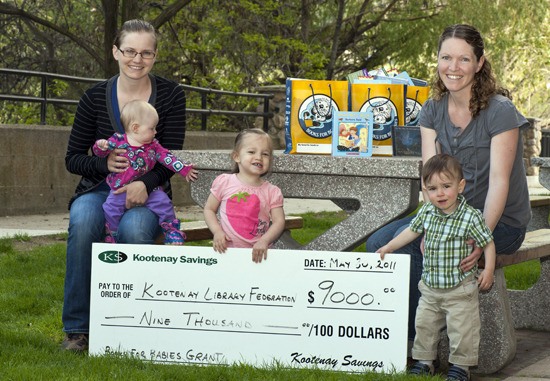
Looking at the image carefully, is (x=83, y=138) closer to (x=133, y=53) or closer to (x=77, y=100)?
(x=133, y=53)

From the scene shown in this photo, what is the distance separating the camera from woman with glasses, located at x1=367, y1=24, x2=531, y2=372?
185 inches

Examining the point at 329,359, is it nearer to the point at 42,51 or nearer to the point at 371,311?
the point at 371,311

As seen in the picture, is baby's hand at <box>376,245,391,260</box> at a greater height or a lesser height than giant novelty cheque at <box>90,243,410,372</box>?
greater

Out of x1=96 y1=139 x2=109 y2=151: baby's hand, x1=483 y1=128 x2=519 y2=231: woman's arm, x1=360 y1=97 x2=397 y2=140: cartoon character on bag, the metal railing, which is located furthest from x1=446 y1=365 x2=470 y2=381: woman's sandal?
the metal railing

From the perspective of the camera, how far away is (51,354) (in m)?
4.79

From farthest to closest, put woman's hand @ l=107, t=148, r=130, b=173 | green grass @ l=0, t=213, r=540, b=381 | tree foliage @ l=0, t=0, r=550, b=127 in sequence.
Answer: tree foliage @ l=0, t=0, r=550, b=127
woman's hand @ l=107, t=148, r=130, b=173
green grass @ l=0, t=213, r=540, b=381

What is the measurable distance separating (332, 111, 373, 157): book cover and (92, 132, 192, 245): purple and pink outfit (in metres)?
0.75

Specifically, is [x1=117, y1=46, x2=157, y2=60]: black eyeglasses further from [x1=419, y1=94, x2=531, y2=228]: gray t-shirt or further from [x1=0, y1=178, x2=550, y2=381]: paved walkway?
[x1=0, y1=178, x2=550, y2=381]: paved walkway

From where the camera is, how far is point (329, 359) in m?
4.55

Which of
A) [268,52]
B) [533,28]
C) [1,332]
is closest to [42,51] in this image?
[268,52]

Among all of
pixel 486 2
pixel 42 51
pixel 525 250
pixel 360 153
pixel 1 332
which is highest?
pixel 486 2

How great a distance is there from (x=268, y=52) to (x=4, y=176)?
9.21 m

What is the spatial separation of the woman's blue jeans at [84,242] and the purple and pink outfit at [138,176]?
6 cm

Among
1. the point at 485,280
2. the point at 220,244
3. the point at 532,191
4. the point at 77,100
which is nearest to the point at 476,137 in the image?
the point at 485,280
